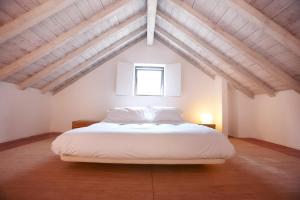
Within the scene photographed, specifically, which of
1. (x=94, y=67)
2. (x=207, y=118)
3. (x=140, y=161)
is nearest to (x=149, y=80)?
(x=94, y=67)

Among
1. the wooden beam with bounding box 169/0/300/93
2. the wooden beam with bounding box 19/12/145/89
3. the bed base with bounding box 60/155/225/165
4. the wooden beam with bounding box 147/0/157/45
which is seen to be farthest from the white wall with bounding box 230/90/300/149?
the wooden beam with bounding box 19/12/145/89

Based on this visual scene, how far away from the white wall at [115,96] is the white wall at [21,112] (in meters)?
0.32

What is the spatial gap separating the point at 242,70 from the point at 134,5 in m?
2.46

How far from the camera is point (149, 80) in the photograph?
4930mm

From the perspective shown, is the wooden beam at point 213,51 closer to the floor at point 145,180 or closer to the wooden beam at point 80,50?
the wooden beam at point 80,50

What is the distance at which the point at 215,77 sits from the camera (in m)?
4.70

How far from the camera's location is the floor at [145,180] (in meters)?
1.54

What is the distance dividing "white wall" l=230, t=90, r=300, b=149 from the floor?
121cm

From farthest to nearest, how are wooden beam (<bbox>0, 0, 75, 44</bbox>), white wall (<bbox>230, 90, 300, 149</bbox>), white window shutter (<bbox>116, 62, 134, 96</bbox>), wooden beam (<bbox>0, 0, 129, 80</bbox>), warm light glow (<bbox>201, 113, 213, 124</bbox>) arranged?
white window shutter (<bbox>116, 62, 134, 96</bbox>), warm light glow (<bbox>201, 113, 213, 124</bbox>), white wall (<bbox>230, 90, 300, 149</bbox>), wooden beam (<bbox>0, 0, 129, 80</bbox>), wooden beam (<bbox>0, 0, 75, 44</bbox>)

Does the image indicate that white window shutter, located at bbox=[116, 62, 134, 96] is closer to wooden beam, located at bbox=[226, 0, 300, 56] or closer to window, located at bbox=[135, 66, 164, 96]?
window, located at bbox=[135, 66, 164, 96]

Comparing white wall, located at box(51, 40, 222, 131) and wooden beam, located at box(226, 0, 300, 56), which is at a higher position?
wooden beam, located at box(226, 0, 300, 56)

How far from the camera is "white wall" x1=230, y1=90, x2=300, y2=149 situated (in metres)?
3.43

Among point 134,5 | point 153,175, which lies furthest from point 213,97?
point 153,175

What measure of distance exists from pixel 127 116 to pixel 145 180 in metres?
1.95
